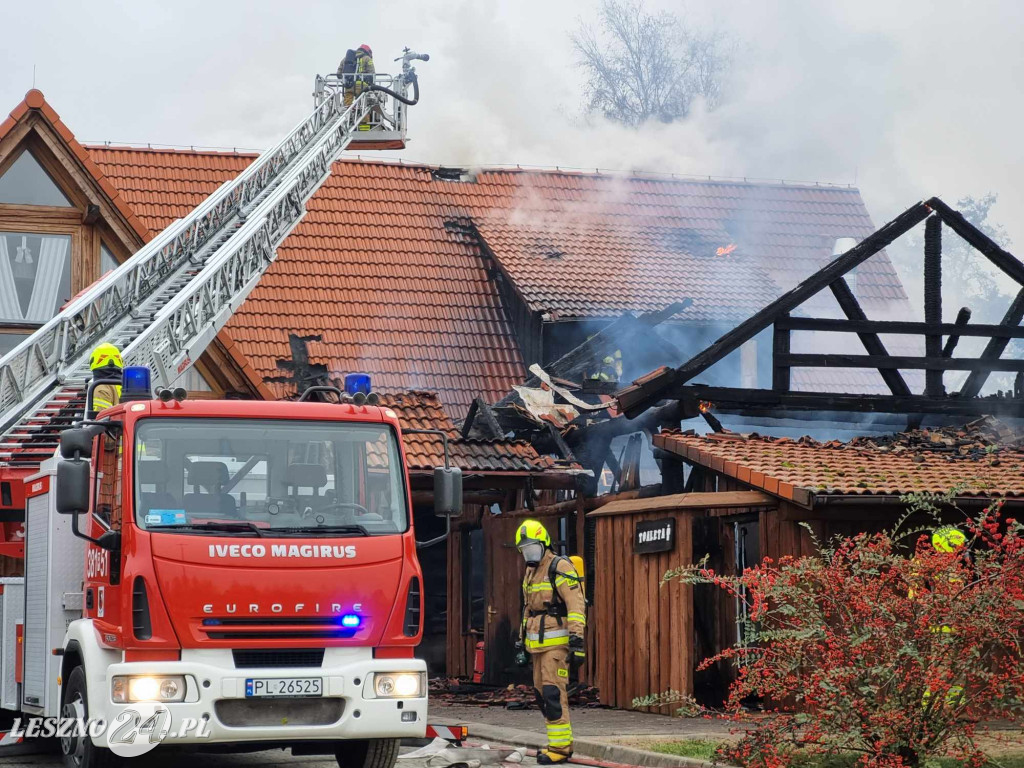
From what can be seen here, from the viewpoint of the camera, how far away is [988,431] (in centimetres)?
1630

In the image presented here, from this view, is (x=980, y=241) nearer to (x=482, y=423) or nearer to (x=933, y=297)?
(x=933, y=297)

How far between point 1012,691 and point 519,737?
4.57m

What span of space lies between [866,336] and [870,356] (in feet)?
1.21

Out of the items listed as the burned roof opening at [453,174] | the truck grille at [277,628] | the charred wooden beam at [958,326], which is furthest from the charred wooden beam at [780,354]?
the burned roof opening at [453,174]

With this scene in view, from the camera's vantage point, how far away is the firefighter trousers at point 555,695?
34.4 feet

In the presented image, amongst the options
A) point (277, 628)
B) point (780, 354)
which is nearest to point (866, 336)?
point (780, 354)

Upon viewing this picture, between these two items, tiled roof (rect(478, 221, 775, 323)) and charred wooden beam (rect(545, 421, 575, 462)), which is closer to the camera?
charred wooden beam (rect(545, 421, 575, 462))

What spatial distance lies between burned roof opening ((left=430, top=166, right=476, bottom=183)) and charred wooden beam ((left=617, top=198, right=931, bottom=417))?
11.9 meters

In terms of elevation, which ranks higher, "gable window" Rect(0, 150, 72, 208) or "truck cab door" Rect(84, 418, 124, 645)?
"gable window" Rect(0, 150, 72, 208)

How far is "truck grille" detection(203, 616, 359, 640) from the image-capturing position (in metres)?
8.05

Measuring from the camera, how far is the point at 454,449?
17156 millimetres

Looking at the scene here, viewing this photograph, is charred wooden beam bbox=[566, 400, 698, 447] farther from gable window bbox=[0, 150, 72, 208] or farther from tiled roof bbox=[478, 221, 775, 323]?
gable window bbox=[0, 150, 72, 208]

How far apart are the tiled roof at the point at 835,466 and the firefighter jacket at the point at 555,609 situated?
8.35 ft

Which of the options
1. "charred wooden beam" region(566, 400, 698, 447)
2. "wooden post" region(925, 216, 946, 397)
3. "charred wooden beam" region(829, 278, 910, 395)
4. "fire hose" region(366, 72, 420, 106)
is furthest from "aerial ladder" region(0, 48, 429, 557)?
"wooden post" region(925, 216, 946, 397)
